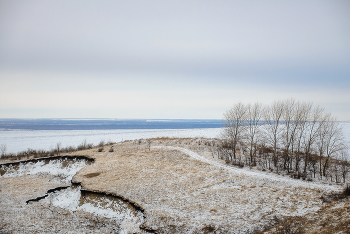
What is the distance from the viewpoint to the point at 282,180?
57.1 feet

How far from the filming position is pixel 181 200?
14.7 meters

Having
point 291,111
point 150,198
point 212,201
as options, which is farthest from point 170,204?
point 291,111

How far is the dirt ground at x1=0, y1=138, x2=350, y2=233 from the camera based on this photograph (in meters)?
11.1

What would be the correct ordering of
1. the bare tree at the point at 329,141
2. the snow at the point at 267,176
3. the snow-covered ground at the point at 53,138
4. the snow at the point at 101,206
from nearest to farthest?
the snow at the point at 101,206 < the snow at the point at 267,176 < the bare tree at the point at 329,141 < the snow-covered ground at the point at 53,138

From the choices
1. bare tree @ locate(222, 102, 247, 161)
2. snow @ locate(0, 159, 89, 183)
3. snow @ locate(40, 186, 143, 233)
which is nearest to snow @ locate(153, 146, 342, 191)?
bare tree @ locate(222, 102, 247, 161)

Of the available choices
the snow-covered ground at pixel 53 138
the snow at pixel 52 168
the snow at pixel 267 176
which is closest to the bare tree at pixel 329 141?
the snow at pixel 267 176

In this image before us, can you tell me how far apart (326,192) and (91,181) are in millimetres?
21552

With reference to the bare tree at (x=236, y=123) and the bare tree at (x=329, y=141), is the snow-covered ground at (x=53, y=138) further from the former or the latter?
the bare tree at (x=329, y=141)

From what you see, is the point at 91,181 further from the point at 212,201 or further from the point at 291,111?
the point at 291,111

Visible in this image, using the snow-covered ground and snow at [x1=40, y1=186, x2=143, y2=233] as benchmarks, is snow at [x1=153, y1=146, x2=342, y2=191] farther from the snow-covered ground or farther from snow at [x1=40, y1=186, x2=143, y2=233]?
the snow-covered ground

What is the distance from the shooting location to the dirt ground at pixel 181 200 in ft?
36.3

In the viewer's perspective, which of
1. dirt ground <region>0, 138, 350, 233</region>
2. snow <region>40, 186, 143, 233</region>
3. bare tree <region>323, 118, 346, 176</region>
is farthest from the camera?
bare tree <region>323, 118, 346, 176</region>

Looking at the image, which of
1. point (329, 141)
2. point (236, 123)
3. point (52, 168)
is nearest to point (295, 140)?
point (329, 141)

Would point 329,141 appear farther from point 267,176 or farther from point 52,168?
point 52,168
